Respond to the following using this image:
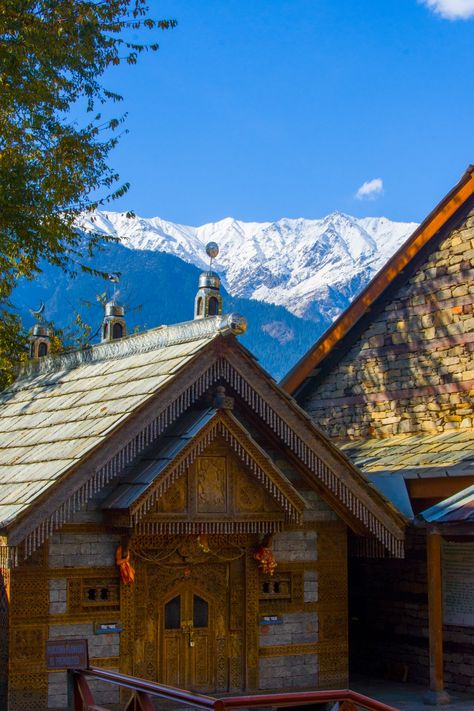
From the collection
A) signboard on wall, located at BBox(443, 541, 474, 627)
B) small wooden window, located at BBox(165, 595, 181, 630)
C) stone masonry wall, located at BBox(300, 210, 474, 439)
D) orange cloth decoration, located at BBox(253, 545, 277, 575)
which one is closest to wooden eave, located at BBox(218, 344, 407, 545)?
orange cloth decoration, located at BBox(253, 545, 277, 575)

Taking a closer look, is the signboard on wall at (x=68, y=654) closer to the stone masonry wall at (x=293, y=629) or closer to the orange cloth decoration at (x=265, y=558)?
the orange cloth decoration at (x=265, y=558)

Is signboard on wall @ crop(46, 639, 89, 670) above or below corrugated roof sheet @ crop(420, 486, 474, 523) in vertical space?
below

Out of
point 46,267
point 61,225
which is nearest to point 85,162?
point 61,225

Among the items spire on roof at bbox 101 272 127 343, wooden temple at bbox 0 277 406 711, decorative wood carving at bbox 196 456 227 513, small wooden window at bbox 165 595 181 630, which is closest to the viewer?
wooden temple at bbox 0 277 406 711

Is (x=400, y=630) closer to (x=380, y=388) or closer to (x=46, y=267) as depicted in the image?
(x=380, y=388)

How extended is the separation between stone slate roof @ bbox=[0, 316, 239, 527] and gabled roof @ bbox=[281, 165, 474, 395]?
15.7 feet

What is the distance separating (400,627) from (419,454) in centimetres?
241

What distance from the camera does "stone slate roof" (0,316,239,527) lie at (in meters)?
12.3

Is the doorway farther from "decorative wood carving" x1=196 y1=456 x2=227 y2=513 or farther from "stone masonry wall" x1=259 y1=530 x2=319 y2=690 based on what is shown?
"decorative wood carving" x1=196 y1=456 x2=227 y2=513

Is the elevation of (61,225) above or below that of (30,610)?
above

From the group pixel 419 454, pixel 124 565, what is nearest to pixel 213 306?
pixel 124 565

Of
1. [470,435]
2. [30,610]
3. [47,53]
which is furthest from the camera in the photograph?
[47,53]

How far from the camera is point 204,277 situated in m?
14.0

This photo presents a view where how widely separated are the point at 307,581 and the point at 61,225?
33.2 ft
